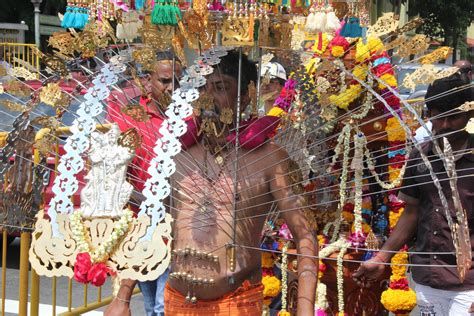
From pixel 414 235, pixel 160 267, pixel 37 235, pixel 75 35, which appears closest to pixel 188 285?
pixel 160 267

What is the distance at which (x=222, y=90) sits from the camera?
134 inches

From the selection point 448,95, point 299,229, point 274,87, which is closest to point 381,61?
point 274,87

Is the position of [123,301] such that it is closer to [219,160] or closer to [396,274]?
[219,160]

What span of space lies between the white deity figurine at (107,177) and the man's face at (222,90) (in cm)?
40

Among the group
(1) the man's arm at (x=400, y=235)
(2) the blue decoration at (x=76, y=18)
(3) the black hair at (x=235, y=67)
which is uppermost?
(2) the blue decoration at (x=76, y=18)

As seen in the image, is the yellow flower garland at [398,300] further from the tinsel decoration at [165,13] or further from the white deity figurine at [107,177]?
the tinsel decoration at [165,13]

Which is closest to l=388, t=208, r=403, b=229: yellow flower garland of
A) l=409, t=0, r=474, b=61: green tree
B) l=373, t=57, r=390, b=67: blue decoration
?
l=373, t=57, r=390, b=67: blue decoration

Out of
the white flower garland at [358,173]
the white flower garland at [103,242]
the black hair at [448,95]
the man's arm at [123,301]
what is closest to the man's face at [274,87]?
the white flower garland at [358,173]

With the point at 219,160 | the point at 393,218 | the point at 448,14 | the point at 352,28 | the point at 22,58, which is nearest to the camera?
the point at 219,160

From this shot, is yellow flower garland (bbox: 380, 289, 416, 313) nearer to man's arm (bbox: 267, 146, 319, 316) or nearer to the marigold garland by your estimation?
the marigold garland

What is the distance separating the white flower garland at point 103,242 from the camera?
3.07m

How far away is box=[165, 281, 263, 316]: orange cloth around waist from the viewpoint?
337cm

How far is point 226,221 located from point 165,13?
82 centimetres

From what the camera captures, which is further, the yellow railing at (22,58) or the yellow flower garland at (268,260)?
the yellow flower garland at (268,260)
